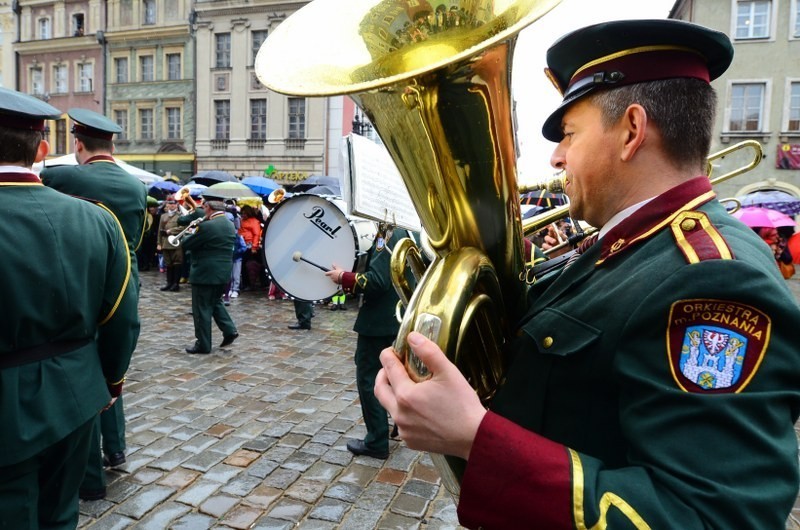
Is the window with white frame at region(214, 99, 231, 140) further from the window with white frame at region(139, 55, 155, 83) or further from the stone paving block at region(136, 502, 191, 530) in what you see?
the stone paving block at region(136, 502, 191, 530)

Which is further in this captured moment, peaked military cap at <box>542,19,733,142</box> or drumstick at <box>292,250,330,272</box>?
drumstick at <box>292,250,330,272</box>

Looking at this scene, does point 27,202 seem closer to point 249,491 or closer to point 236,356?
point 249,491

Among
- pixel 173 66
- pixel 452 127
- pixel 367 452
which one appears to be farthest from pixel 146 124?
pixel 452 127

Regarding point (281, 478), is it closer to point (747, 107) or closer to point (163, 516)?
point (163, 516)

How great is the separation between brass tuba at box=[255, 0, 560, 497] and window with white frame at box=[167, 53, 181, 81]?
30515mm

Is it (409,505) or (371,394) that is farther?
(371,394)

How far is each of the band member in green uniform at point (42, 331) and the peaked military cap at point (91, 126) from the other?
143 centimetres

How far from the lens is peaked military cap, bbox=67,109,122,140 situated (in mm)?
3607

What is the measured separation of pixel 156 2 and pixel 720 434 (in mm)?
33950

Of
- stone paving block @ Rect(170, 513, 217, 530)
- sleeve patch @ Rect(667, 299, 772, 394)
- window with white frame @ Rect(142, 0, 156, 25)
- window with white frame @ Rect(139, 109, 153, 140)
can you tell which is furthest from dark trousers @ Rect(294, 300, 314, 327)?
window with white frame @ Rect(142, 0, 156, 25)

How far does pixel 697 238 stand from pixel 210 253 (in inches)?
243

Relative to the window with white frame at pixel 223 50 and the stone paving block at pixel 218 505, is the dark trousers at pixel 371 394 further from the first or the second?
the window with white frame at pixel 223 50

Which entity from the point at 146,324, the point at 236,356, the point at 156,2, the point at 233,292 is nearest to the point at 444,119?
the point at 236,356

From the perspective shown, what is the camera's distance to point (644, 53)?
3.76 ft
